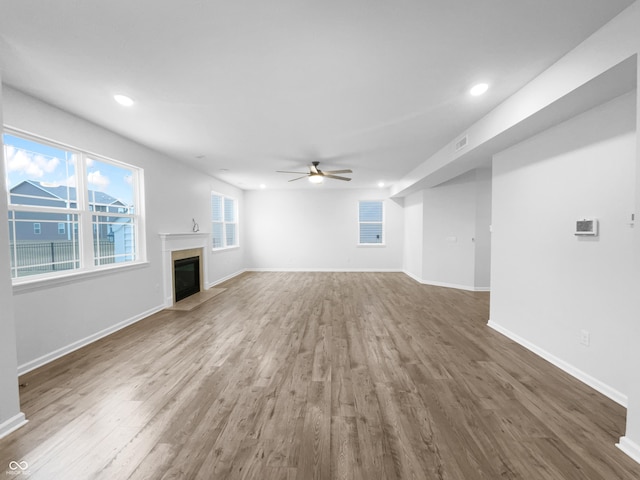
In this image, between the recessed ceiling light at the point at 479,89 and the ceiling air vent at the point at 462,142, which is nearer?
the recessed ceiling light at the point at 479,89

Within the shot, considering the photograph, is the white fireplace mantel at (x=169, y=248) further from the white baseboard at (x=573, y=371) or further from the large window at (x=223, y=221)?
the white baseboard at (x=573, y=371)

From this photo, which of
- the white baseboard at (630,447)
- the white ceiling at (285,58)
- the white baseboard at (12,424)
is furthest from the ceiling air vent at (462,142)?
the white baseboard at (12,424)

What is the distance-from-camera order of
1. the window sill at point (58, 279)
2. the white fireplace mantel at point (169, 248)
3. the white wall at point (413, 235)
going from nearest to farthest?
the window sill at point (58, 279) → the white fireplace mantel at point (169, 248) → the white wall at point (413, 235)

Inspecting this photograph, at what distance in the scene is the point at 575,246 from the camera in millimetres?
2367

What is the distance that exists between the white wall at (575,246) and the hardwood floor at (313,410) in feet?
1.00

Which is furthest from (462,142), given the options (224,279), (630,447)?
(224,279)

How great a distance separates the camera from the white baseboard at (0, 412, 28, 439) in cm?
167

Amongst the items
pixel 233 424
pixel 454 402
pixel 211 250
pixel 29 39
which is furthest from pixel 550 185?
pixel 211 250

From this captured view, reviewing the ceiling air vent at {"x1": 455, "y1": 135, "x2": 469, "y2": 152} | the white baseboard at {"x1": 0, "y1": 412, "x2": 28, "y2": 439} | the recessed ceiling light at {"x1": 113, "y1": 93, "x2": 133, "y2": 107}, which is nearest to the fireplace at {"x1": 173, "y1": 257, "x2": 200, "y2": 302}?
the recessed ceiling light at {"x1": 113, "y1": 93, "x2": 133, "y2": 107}

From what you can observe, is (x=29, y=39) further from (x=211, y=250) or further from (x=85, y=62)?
(x=211, y=250)

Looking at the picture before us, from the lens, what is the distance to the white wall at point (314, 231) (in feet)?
26.9

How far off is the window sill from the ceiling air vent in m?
4.85

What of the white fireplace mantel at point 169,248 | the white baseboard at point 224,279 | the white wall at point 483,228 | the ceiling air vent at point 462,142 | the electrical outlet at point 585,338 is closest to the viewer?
the electrical outlet at point 585,338

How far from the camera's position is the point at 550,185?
8.63 ft
